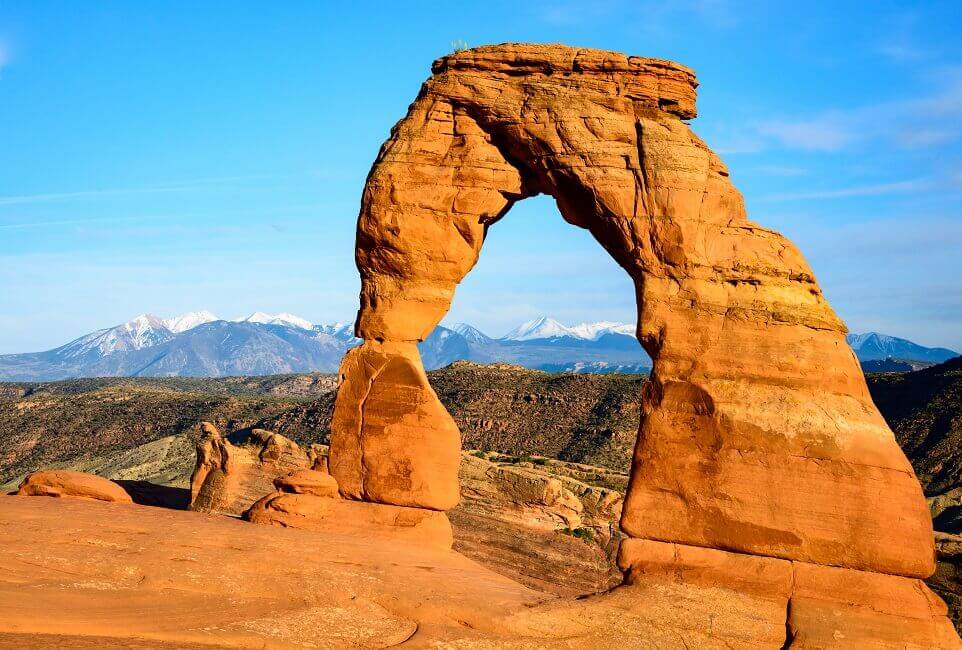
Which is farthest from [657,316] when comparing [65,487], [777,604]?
[65,487]

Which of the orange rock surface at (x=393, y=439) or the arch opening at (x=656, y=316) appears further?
the orange rock surface at (x=393, y=439)

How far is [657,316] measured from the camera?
17.5m

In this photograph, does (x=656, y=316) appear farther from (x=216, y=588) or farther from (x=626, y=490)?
(x=216, y=588)

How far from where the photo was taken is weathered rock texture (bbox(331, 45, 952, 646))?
16109 mm

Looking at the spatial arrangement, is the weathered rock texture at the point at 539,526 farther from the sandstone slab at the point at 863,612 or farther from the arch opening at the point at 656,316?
the sandstone slab at the point at 863,612

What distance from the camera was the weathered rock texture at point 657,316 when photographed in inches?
634

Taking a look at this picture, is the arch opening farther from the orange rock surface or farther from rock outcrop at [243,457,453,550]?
rock outcrop at [243,457,453,550]

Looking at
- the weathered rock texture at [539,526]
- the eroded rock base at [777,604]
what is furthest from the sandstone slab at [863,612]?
the weathered rock texture at [539,526]

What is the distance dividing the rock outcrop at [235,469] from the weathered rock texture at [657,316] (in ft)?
30.1

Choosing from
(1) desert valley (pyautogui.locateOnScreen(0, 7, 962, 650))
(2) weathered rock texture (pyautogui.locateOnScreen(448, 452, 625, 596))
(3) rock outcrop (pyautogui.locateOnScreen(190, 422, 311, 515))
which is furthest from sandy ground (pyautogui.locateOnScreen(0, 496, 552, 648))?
(2) weathered rock texture (pyautogui.locateOnScreen(448, 452, 625, 596))

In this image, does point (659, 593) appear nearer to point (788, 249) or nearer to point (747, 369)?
point (747, 369)

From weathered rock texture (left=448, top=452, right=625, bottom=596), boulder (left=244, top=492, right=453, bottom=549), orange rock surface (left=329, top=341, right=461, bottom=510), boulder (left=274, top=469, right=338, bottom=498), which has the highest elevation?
orange rock surface (left=329, top=341, right=461, bottom=510)

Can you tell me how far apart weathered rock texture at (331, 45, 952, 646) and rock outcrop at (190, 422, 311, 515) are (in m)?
9.17

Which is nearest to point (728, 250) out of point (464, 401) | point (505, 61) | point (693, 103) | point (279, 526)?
point (693, 103)
